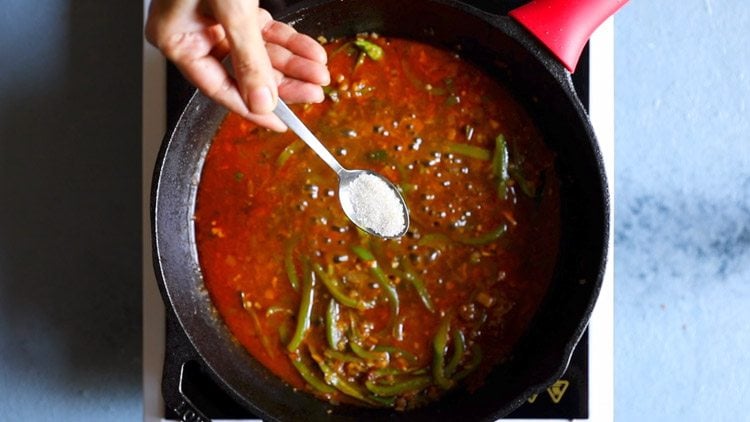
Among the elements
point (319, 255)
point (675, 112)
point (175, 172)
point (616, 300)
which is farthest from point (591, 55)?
point (175, 172)

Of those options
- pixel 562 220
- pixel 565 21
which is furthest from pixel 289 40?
pixel 562 220

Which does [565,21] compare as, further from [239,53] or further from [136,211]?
[136,211]

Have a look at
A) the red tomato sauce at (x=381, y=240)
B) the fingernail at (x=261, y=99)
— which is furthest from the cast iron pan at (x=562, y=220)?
the fingernail at (x=261, y=99)

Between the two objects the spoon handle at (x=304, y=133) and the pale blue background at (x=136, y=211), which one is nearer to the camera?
the spoon handle at (x=304, y=133)

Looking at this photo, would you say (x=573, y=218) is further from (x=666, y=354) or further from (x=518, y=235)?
(x=666, y=354)

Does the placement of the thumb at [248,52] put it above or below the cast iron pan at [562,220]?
above

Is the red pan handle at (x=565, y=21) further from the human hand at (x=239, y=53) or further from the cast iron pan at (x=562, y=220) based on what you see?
the human hand at (x=239, y=53)

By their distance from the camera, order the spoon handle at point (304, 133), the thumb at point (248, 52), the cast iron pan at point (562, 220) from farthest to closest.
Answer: the cast iron pan at point (562, 220), the spoon handle at point (304, 133), the thumb at point (248, 52)
